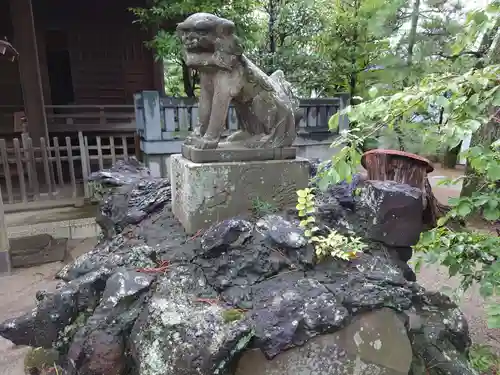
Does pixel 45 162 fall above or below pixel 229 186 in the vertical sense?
below

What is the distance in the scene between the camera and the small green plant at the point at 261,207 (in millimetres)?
3033

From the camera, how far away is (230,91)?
2.93 m

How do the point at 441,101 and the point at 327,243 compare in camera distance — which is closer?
the point at 441,101

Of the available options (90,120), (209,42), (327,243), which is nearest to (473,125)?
(327,243)

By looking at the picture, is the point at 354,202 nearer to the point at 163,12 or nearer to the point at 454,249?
the point at 454,249

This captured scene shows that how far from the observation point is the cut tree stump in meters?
3.35

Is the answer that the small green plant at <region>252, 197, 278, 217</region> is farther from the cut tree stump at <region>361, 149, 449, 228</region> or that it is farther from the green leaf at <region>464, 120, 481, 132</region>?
the green leaf at <region>464, 120, 481, 132</region>

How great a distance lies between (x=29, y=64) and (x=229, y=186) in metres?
6.20

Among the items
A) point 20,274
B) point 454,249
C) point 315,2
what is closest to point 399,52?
point 315,2

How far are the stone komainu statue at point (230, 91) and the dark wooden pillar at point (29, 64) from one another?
557 cm

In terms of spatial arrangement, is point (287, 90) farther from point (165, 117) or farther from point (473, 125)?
point (165, 117)

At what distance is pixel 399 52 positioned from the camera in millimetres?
5695

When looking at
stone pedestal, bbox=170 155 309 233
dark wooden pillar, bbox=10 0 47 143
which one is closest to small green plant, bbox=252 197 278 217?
stone pedestal, bbox=170 155 309 233

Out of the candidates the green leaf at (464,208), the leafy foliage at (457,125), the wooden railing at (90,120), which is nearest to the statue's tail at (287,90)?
the leafy foliage at (457,125)
